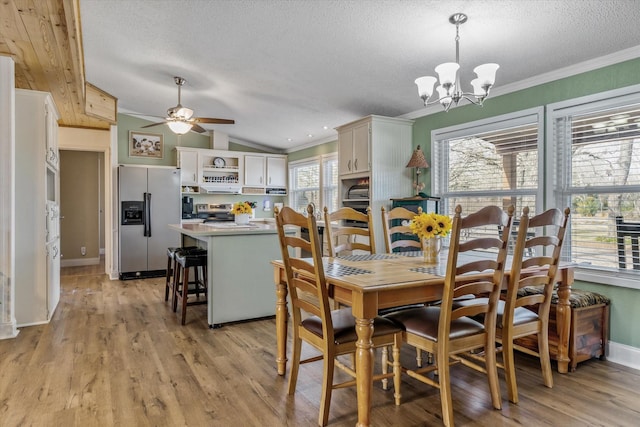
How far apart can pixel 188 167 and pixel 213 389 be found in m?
5.17

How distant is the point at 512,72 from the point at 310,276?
257 centimetres

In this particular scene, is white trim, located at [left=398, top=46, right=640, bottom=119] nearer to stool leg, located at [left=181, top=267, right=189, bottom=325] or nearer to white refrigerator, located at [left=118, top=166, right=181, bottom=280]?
stool leg, located at [left=181, top=267, right=189, bottom=325]

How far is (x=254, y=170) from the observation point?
7492mm

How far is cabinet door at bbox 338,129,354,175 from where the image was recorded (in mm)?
4793

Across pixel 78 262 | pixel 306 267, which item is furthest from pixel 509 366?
pixel 78 262

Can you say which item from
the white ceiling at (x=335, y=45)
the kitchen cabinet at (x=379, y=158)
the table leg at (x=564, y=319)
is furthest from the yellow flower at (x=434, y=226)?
the kitchen cabinet at (x=379, y=158)

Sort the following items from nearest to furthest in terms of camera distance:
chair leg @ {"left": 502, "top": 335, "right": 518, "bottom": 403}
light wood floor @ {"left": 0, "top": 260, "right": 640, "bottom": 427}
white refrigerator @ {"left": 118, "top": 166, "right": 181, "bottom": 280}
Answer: light wood floor @ {"left": 0, "top": 260, "right": 640, "bottom": 427} < chair leg @ {"left": 502, "top": 335, "right": 518, "bottom": 403} < white refrigerator @ {"left": 118, "top": 166, "right": 181, "bottom": 280}

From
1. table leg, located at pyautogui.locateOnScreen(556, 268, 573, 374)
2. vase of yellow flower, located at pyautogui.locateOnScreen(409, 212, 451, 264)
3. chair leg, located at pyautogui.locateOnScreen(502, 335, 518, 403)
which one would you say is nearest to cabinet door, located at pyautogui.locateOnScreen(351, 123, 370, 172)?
vase of yellow flower, located at pyautogui.locateOnScreen(409, 212, 451, 264)

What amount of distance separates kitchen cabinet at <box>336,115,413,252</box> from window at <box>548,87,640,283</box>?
1.69 m

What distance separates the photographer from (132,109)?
6.40 m

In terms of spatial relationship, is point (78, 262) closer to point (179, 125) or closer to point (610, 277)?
point (179, 125)

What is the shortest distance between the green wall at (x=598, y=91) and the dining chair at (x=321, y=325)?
1.87 m

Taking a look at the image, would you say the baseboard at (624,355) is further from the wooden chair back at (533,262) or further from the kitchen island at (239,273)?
the kitchen island at (239,273)

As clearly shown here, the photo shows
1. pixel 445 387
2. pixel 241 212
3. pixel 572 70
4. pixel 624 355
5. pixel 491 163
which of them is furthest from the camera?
pixel 241 212
